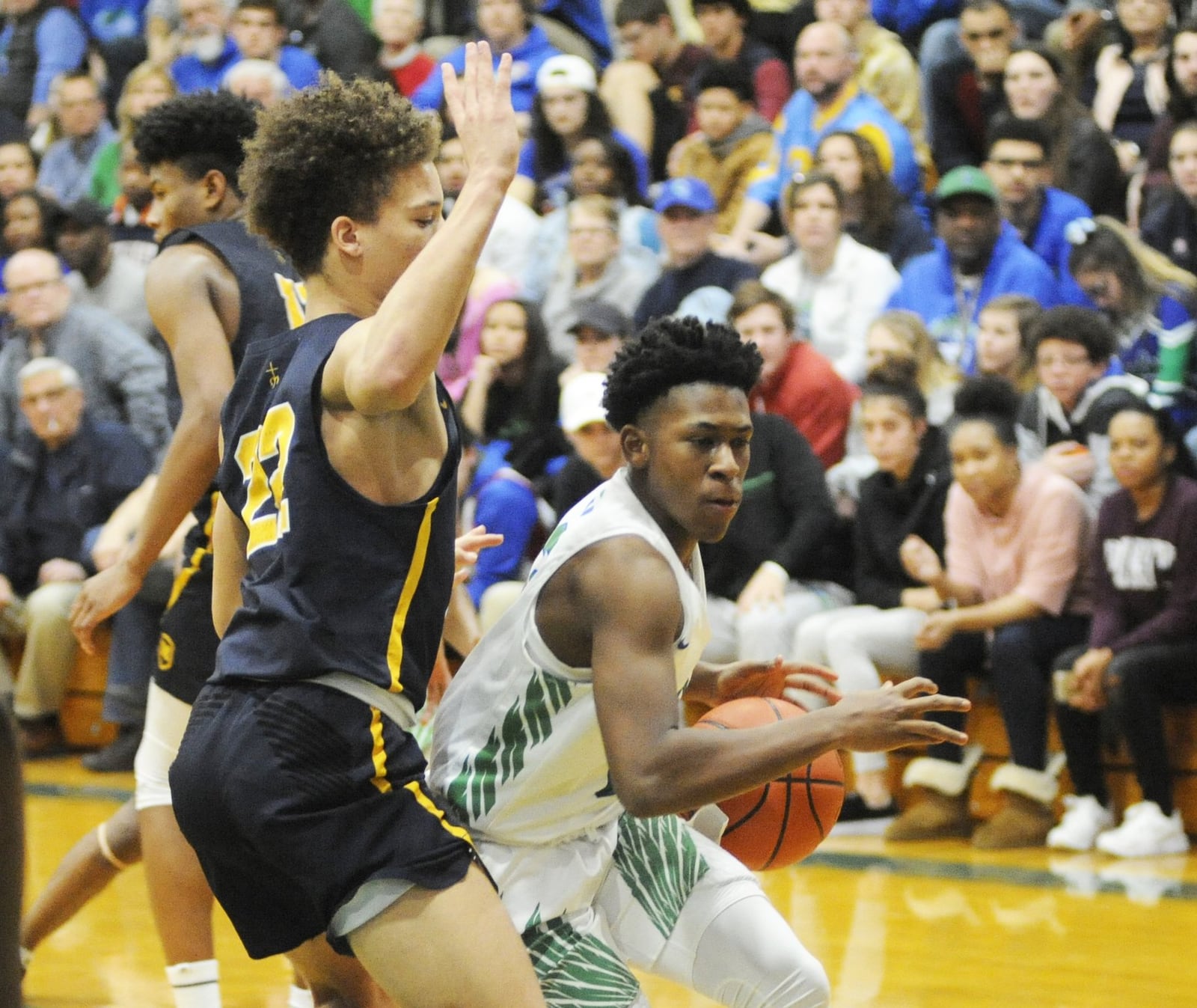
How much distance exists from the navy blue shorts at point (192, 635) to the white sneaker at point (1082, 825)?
11.0 feet

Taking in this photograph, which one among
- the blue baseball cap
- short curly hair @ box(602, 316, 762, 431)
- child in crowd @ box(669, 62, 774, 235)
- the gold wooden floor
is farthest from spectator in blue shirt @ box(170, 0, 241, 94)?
short curly hair @ box(602, 316, 762, 431)

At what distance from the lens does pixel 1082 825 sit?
6.38 metres

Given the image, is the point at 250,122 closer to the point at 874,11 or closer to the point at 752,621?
the point at 752,621

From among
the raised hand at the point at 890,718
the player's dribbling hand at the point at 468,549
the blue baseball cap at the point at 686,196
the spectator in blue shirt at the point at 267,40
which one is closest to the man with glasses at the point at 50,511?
the blue baseball cap at the point at 686,196

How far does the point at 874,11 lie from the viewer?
32.6 ft

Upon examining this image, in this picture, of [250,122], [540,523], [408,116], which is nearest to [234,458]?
[408,116]

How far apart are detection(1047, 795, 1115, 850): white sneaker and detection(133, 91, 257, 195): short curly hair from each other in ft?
12.0

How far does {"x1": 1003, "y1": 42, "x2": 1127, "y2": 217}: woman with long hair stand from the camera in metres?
8.20

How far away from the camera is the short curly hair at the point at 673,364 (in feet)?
10.3

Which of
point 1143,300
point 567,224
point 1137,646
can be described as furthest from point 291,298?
point 567,224

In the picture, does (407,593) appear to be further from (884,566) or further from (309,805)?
(884,566)

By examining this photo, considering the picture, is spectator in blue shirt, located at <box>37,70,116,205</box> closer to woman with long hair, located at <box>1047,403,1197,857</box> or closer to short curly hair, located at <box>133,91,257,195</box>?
woman with long hair, located at <box>1047,403,1197,857</box>

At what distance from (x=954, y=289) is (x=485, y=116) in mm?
5173

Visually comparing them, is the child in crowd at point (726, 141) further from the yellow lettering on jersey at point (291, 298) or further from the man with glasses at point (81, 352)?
the yellow lettering on jersey at point (291, 298)
